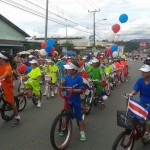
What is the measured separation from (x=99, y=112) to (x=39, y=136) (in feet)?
10.5

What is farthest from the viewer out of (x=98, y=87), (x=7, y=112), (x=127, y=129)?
(x=98, y=87)

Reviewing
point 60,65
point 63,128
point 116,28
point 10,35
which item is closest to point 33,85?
point 63,128

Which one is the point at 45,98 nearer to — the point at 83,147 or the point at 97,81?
the point at 97,81

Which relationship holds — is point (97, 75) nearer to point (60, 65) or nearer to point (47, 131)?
point (47, 131)

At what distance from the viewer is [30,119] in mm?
8773

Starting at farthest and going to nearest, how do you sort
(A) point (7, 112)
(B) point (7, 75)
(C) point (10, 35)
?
(C) point (10, 35), (A) point (7, 112), (B) point (7, 75)

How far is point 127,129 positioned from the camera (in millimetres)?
5277

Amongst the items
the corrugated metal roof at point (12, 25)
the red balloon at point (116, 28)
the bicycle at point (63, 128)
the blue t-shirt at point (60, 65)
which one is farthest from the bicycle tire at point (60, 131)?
the corrugated metal roof at point (12, 25)

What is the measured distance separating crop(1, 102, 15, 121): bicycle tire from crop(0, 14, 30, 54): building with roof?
26098 millimetres

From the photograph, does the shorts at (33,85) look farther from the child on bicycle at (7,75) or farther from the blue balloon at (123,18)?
the blue balloon at (123,18)

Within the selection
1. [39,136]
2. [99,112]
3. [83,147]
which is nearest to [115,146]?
[83,147]

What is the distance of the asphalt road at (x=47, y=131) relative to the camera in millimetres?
6432

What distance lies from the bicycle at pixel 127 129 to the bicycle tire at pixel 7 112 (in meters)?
3.75

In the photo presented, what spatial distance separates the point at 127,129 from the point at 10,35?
37.5 metres
